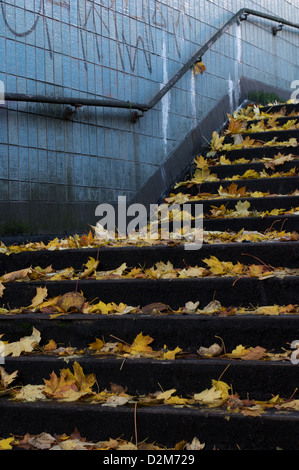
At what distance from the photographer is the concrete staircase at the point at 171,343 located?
2.42 m

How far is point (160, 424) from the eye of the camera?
8.03ft

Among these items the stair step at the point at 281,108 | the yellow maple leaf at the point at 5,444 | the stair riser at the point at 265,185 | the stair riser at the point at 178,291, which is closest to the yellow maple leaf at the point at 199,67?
the stair step at the point at 281,108

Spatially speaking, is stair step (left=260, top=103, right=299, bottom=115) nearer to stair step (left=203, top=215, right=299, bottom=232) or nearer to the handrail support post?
the handrail support post

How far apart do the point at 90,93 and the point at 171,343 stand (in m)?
2.92

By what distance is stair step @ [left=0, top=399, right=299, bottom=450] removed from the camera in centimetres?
233

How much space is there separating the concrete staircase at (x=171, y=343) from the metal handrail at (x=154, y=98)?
1381 millimetres

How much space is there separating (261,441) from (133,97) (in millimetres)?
3976

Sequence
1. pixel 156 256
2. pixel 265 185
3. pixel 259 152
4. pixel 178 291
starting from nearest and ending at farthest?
pixel 178 291, pixel 156 256, pixel 265 185, pixel 259 152

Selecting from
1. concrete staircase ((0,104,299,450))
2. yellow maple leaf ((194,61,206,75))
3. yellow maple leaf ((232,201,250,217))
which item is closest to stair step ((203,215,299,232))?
yellow maple leaf ((232,201,250,217))

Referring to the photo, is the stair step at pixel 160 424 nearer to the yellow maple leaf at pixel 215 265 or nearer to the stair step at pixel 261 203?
the yellow maple leaf at pixel 215 265

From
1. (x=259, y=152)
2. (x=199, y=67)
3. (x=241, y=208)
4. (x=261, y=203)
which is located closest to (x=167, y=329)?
(x=241, y=208)

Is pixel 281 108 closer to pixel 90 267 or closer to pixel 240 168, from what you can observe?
pixel 240 168
